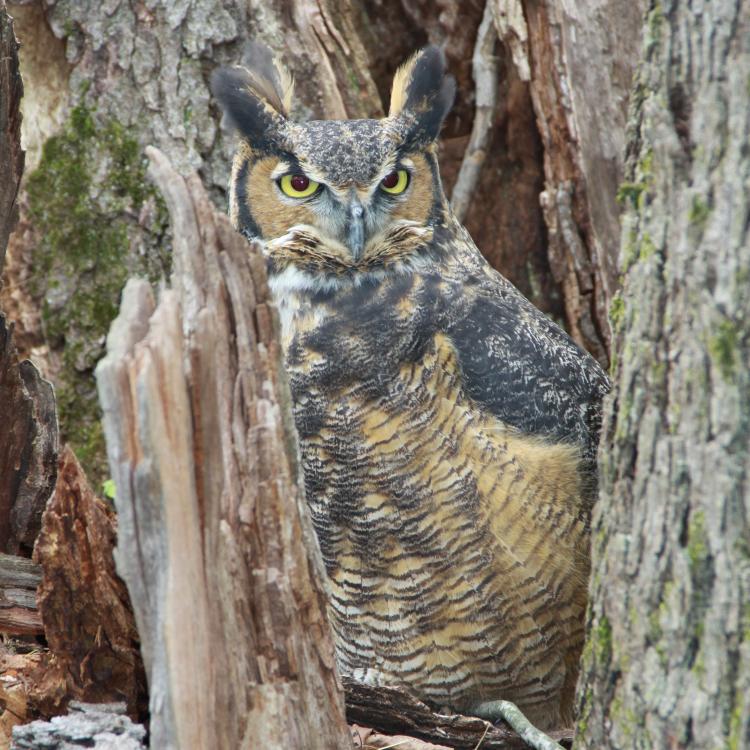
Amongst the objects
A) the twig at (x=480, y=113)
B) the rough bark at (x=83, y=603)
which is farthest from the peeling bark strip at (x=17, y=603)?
the twig at (x=480, y=113)

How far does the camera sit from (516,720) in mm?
2443

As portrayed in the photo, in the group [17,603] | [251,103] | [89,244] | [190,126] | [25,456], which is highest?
[190,126]

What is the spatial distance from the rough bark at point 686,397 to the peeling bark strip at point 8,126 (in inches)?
60.3

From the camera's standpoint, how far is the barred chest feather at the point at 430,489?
229 centimetres

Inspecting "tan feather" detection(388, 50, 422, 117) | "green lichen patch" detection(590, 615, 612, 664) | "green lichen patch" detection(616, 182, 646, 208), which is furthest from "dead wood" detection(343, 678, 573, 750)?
"tan feather" detection(388, 50, 422, 117)

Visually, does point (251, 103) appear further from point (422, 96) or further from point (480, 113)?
point (480, 113)

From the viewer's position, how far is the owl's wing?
235 centimetres

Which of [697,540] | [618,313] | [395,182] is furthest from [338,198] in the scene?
[697,540]

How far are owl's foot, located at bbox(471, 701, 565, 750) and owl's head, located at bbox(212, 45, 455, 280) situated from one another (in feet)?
3.83

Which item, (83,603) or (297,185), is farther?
(297,185)

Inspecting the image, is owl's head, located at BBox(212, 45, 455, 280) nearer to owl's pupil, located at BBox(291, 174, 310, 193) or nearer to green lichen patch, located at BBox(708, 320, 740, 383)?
owl's pupil, located at BBox(291, 174, 310, 193)

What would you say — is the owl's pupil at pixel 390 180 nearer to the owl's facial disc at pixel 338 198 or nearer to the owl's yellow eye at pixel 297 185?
the owl's facial disc at pixel 338 198

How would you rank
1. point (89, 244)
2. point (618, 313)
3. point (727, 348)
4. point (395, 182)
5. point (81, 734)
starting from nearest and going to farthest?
1. point (727, 348)
2. point (618, 313)
3. point (81, 734)
4. point (395, 182)
5. point (89, 244)

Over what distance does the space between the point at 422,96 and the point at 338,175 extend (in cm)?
37
